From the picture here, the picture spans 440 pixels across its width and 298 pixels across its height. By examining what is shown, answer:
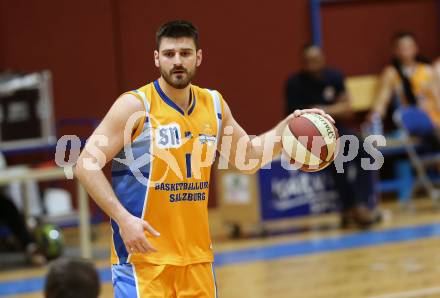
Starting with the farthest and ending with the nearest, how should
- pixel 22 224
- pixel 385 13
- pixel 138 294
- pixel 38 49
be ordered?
pixel 385 13 → pixel 38 49 → pixel 22 224 → pixel 138 294

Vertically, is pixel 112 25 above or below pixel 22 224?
above

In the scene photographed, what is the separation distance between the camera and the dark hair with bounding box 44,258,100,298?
3.46 m

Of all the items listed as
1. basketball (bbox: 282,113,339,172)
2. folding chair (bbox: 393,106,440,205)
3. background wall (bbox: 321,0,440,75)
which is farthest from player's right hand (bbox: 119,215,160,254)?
→ background wall (bbox: 321,0,440,75)

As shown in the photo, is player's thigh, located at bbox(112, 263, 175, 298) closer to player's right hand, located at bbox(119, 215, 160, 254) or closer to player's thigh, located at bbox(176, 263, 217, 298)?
player's thigh, located at bbox(176, 263, 217, 298)

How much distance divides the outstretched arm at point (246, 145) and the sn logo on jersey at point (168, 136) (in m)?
0.30

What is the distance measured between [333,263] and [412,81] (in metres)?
4.31

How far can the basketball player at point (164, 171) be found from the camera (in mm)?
4551

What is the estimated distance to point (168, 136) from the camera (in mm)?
4691

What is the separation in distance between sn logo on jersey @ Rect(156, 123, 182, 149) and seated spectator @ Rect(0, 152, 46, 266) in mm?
5271

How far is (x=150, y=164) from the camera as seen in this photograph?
465 cm

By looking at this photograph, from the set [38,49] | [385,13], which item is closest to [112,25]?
[38,49]

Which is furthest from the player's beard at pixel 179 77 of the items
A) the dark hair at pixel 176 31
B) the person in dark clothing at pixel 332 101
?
the person in dark clothing at pixel 332 101

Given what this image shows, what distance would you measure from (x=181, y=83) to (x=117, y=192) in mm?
601

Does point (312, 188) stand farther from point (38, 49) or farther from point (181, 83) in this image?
point (181, 83)
